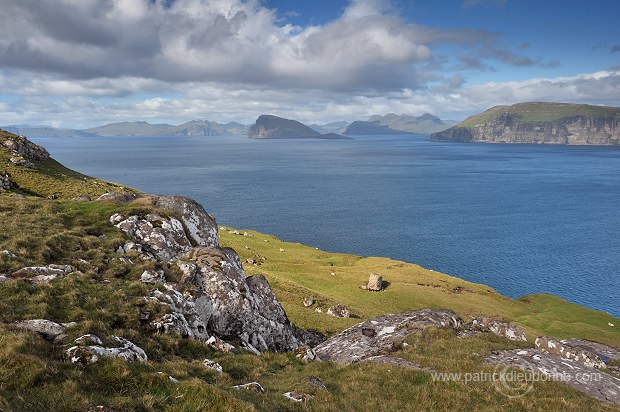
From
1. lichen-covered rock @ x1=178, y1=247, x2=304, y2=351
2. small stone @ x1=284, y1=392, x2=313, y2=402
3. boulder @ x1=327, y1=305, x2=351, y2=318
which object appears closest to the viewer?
small stone @ x1=284, y1=392, x2=313, y2=402

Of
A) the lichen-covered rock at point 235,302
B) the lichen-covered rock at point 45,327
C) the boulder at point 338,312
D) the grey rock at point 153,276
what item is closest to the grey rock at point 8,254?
the grey rock at point 153,276

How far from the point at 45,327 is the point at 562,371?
26943 millimetres

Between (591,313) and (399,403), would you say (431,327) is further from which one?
(591,313)

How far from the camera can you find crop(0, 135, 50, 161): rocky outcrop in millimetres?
101062

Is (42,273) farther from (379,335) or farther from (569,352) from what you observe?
(569,352)

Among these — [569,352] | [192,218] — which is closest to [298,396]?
[569,352]

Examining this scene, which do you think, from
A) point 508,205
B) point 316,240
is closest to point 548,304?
point 316,240

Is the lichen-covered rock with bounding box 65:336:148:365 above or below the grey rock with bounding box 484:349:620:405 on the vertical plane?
above

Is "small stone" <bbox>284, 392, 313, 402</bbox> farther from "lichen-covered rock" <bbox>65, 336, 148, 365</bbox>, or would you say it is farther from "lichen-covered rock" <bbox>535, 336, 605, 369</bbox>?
"lichen-covered rock" <bbox>535, 336, 605, 369</bbox>

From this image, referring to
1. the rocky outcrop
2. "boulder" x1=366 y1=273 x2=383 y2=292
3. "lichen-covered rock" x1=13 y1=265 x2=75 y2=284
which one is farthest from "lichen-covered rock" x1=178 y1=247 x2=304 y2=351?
the rocky outcrop

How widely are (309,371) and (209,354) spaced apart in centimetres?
562

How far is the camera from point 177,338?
1947cm

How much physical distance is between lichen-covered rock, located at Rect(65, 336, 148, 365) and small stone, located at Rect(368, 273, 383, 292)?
60.9 metres

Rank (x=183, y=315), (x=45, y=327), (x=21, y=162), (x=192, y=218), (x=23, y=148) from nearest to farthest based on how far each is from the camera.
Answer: (x=45, y=327), (x=183, y=315), (x=192, y=218), (x=21, y=162), (x=23, y=148)
